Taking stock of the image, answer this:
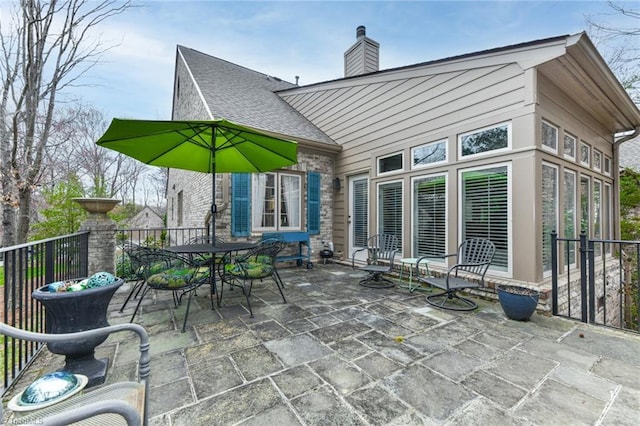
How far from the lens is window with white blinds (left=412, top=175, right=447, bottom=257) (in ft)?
15.0

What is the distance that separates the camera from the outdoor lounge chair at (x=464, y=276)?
3385 millimetres

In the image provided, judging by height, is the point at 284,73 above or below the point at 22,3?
→ above

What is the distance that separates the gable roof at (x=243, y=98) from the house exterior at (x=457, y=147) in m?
0.06

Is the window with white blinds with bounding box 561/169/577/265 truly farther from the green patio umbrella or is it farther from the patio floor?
the green patio umbrella

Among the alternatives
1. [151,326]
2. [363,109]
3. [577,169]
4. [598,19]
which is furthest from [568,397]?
[598,19]

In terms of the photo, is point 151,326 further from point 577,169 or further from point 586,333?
point 577,169

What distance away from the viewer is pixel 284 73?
1197 cm

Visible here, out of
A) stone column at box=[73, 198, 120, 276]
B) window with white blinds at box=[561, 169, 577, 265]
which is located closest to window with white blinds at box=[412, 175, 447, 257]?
window with white blinds at box=[561, 169, 577, 265]

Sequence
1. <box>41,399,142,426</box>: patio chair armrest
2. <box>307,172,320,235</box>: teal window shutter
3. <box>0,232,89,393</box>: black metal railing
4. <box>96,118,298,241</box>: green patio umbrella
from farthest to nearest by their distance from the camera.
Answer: <box>307,172,320,235</box>: teal window shutter < <box>96,118,298,241</box>: green patio umbrella < <box>0,232,89,393</box>: black metal railing < <box>41,399,142,426</box>: patio chair armrest

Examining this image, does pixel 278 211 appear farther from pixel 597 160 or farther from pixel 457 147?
pixel 597 160

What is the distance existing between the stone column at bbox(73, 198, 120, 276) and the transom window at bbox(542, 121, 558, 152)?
644 cm

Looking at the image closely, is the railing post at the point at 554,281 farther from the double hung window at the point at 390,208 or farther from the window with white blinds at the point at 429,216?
the double hung window at the point at 390,208

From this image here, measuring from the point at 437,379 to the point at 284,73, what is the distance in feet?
41.7

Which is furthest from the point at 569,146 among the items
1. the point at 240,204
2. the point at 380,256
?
the point at 240,204
